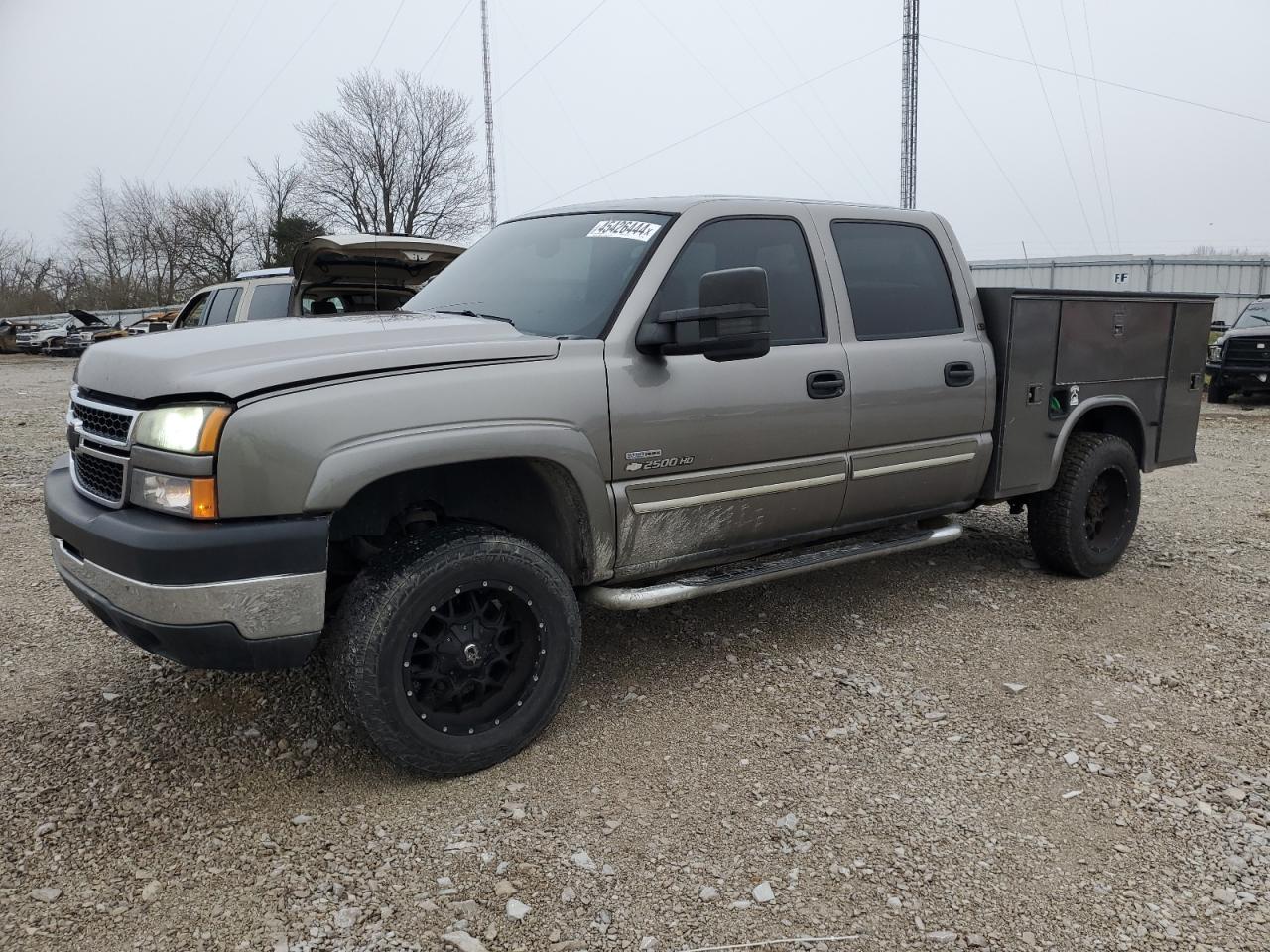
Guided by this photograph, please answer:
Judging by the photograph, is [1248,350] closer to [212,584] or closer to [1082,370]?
[1082,370]

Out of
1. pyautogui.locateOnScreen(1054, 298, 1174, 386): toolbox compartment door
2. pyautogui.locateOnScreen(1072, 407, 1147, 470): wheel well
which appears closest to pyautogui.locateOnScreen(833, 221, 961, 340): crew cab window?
pyautogui.locateOnScreen(1054, 298, 1174, 386): toolbox compartment door

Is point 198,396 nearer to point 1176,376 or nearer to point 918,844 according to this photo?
point 918,844

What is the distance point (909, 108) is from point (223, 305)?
48.3ft

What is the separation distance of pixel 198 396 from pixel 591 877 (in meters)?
1.70

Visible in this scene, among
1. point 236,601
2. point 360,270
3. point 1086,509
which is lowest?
point 1086,509

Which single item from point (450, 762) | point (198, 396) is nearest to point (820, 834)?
point (450, 762)

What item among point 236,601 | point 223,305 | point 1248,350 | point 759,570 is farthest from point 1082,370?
point 1248,350

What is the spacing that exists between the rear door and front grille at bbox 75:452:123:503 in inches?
105

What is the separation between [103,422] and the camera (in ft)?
9.48

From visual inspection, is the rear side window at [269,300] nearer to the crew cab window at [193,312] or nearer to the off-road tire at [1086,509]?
the crew cab window at [193,312]

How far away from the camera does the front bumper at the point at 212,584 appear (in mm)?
2527

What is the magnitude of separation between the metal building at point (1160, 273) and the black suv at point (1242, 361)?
45.4ft

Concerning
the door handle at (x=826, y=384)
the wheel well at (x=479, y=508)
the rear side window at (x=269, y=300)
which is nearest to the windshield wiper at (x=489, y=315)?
the wheel well at (x=479, y=508)

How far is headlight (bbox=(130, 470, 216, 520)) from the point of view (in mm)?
2549
